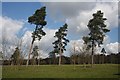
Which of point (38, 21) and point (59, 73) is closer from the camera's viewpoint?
point (59, 73)

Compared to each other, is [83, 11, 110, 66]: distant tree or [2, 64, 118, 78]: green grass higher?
[83, 11, 110, 66]: distant tree

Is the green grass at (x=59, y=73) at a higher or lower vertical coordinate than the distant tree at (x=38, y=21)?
lower

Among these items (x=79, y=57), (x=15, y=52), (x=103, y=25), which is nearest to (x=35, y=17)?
(x=15, y=52)

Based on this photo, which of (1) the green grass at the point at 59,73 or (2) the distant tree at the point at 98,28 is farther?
(2) the distant tree at the point at 98,28

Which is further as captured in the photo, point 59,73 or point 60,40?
point 60,40

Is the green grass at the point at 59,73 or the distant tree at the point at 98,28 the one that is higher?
the distant tree at the point at 98,28

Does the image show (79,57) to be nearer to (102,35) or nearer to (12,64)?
(102,35)

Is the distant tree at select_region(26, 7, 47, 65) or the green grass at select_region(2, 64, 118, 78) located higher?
the distant tree at select_region(26, 7, 47, 65)

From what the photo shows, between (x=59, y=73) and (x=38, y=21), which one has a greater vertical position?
(x=38, y=21)

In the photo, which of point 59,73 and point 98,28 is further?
point 98,28

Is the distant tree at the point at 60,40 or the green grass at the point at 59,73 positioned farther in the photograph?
the distant tree at the point at 60,40

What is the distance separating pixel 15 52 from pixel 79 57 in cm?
Result: 2168

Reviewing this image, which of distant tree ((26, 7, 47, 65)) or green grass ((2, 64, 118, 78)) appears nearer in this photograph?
green grass ((2, 64, 118, 78))

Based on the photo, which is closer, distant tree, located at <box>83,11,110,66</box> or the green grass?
the green grass
